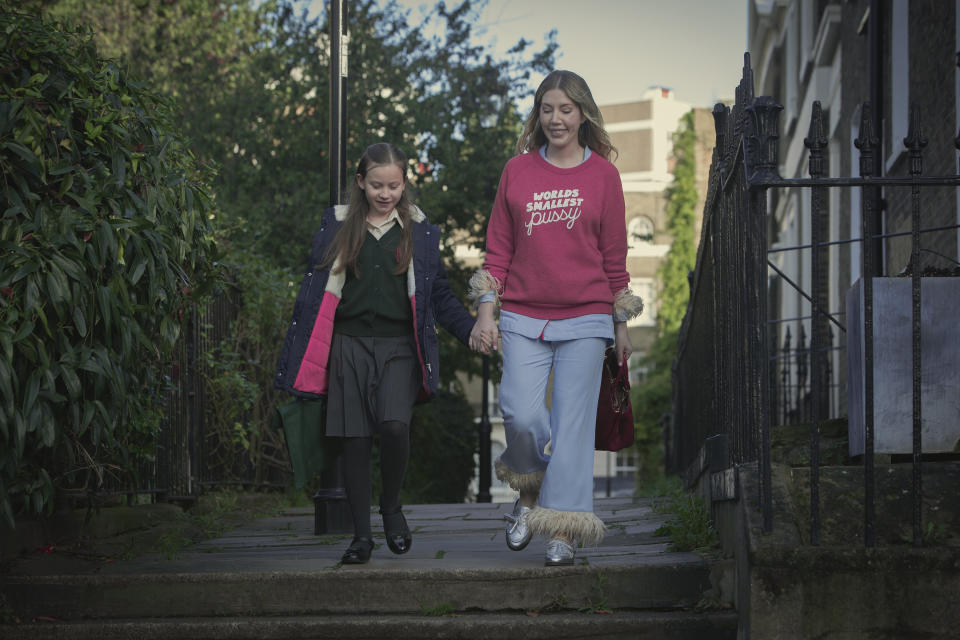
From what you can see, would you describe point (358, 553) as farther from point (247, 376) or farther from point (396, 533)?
point (247, 376)

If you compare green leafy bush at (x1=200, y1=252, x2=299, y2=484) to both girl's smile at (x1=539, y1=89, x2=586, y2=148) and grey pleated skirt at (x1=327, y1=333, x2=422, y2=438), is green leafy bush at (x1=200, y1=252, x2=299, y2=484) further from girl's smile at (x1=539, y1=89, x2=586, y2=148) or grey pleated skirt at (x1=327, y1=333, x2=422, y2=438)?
girl's smile at (x1=539, y1=89, x2=586, y2=148)

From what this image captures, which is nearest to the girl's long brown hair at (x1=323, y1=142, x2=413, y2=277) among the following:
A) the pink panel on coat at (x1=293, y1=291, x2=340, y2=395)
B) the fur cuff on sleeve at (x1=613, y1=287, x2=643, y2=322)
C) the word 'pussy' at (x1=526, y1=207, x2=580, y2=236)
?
the pink panel on coat at (x1=293, y1=291, x2=340, y2=395)

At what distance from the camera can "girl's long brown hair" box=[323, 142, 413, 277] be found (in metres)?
4.80

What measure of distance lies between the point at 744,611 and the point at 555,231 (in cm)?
169

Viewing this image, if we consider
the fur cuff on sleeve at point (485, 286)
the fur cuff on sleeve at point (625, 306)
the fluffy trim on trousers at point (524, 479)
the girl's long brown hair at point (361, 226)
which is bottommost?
the fluffy trim on trousers at point (524, 479)

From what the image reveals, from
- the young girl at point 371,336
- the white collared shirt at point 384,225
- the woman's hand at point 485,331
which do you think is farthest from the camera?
the white collared shirt at point 384,225

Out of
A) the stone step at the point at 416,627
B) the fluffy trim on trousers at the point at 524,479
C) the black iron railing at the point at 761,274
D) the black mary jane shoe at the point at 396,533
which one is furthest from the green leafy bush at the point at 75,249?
the black iron railing at the point at 761,274

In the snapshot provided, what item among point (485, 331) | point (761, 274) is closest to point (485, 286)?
point (485, 331)

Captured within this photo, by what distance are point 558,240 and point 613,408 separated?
0.77 m

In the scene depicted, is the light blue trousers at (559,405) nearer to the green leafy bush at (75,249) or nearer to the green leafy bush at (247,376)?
the green leafy bush at (75,249)

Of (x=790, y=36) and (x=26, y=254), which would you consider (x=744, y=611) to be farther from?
(x=790, y=36)

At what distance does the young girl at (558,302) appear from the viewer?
4512mm

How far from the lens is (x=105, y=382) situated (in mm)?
4277

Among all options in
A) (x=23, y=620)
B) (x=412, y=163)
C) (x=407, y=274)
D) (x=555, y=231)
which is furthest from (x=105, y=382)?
(x=412, y=163)
